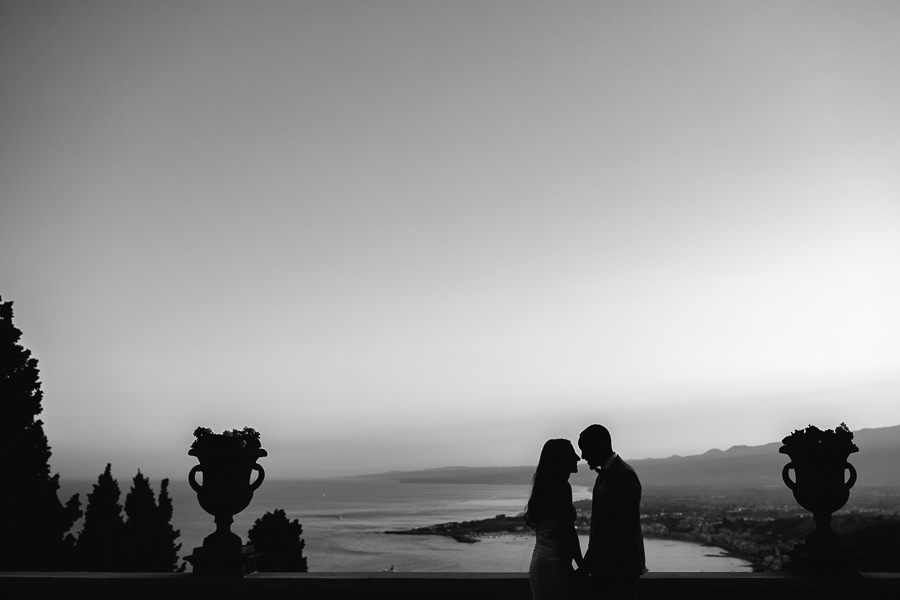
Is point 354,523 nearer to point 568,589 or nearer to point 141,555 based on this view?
point 141,555

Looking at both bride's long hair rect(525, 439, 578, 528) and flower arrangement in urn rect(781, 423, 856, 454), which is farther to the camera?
flower arrangement in urn rect(781, 423, 856, 454)

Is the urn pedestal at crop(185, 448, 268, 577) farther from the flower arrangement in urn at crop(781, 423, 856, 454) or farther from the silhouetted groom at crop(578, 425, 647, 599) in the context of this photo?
the flower arrangement in urn at crop(781, 423, 856, 454)

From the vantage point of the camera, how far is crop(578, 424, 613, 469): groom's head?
4211mm

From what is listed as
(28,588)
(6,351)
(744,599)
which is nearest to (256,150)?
(6,351)

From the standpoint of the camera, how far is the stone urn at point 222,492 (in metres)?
5.91

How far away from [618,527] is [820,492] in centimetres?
304

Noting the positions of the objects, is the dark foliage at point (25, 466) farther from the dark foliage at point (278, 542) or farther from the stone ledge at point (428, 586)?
the stone ledge at point (428, 586)

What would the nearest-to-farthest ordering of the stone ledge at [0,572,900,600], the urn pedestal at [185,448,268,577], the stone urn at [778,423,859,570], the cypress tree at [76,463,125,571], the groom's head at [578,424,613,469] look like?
the groom's head at [578,424,613,469]
the stone ledge at [0,572,900,600]
the urn pedestal at [185,448,268,577]
the stone urn at [778,423,859,570]
the cypress tree at [76,463,125,571]

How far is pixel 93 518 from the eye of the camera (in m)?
22.8

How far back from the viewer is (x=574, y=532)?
4.16 metres

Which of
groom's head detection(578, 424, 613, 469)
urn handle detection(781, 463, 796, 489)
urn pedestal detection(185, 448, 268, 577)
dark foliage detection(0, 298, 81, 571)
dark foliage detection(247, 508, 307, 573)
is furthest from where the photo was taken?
dark foliage detection(247, 508, 307, 573)

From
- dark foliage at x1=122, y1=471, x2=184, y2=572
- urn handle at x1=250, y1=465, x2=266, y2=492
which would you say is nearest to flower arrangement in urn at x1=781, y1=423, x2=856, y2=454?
urn handle at x1=250, y1=465, x2=266, y2=492

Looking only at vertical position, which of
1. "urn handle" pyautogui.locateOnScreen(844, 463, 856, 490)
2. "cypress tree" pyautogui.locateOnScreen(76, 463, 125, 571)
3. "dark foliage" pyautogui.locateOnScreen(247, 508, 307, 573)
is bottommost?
"dark foliage" pyautogui.locateOnScreen(247, 508, 307, 573)

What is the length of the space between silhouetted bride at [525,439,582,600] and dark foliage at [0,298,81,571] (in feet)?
54.0
